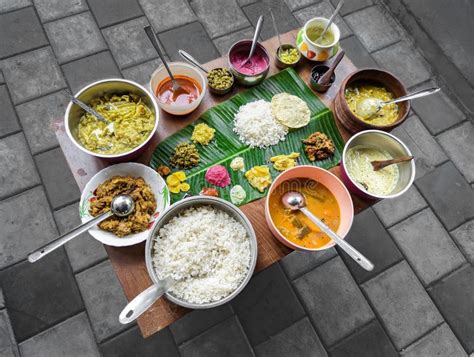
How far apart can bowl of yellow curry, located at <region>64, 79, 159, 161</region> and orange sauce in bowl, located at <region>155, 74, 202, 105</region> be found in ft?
0.43

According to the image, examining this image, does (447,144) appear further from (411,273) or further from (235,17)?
(235,17)

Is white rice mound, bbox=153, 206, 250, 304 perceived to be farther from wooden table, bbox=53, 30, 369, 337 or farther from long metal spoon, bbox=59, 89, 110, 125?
long metal spoon, bbox=59, 89, 110, 125

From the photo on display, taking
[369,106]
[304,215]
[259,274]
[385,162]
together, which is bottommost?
[259,274]

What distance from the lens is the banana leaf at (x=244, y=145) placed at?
1.87 m

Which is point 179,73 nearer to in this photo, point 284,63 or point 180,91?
point 180,91

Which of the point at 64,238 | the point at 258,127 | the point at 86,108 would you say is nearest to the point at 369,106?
the point at 258,127

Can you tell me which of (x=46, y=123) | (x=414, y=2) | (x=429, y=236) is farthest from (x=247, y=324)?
(x=414, y=2)

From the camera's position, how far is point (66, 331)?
2486 mm

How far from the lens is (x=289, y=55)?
7.06 ft

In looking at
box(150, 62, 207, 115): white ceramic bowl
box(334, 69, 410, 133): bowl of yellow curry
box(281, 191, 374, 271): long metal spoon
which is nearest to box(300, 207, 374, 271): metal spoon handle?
box(281, 191, 374, 271): long metal spoon

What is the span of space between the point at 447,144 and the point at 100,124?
2978 millimetres

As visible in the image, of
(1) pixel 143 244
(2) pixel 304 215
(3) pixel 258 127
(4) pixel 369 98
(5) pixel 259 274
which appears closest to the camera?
(1) pixel 143 244

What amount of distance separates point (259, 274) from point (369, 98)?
4.62 ft

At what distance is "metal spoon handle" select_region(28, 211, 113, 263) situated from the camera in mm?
1480
